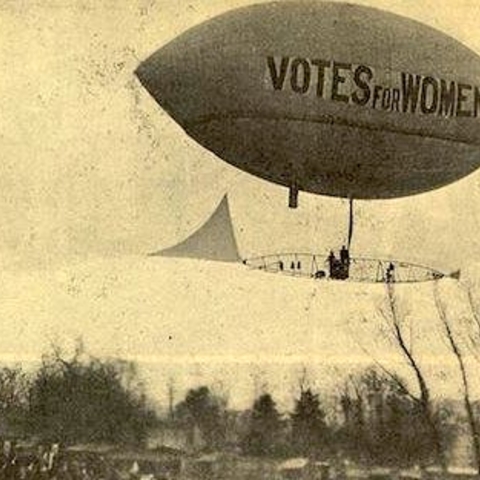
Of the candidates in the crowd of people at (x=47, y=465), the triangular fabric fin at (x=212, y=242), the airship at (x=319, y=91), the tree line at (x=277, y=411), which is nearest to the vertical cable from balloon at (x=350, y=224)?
the airship at (x=319, y=91)

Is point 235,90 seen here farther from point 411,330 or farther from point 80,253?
point 411,330

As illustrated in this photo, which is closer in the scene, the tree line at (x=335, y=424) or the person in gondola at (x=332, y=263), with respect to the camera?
the tree line at (x=335, y=424)

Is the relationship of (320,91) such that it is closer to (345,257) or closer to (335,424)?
(345,257)

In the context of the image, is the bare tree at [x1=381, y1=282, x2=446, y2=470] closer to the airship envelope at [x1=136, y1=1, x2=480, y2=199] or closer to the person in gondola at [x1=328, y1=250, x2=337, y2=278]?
the person in gondola at [x1=328, y1=250, x2=337, y2=278]

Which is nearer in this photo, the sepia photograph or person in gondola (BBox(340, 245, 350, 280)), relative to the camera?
the sepia photograph

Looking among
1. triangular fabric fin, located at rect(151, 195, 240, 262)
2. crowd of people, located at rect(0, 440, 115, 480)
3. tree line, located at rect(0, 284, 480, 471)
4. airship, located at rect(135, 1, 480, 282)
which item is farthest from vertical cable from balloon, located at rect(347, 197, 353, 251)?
crowd of people, located at rect(0, 440, 115, 480)

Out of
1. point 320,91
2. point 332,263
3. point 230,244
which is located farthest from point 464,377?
point 320,91

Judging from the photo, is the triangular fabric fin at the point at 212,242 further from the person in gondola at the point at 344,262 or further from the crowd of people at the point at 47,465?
the crowd of people at the point at 47,465
